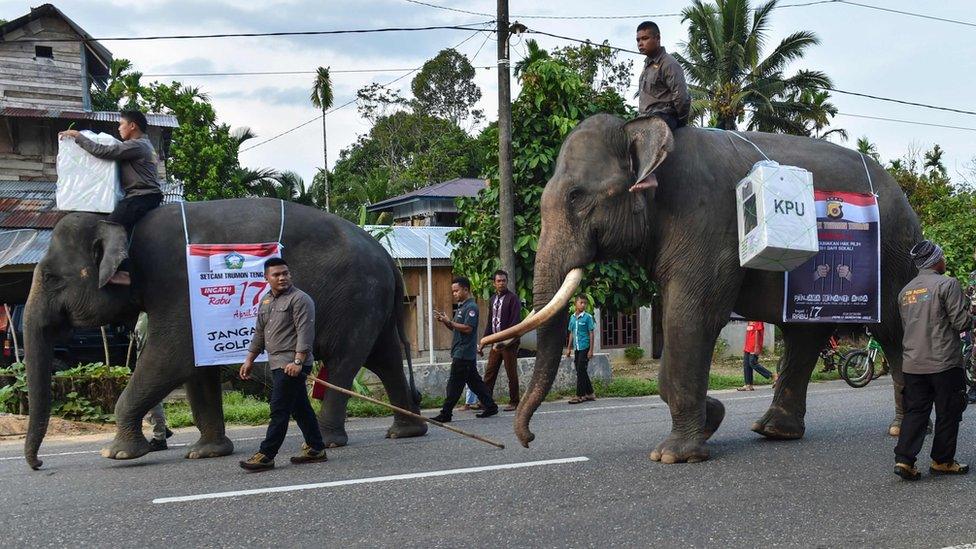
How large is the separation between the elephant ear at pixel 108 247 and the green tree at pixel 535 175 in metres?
8.71

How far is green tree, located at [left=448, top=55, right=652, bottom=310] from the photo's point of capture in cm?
1576

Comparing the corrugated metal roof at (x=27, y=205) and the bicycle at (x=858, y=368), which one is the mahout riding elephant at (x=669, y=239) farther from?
the corrugated metal roof at (x=27, y=205)

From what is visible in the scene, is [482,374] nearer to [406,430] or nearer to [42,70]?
[406,430]

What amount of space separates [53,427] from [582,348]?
716 centimetres

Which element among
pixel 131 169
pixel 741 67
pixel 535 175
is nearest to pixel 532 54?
pixel 535 175

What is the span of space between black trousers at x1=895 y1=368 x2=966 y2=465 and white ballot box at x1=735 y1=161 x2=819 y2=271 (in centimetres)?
116

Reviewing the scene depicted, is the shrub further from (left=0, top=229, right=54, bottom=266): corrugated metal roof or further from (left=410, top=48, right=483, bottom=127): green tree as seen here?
(left=410, top=48, right=483, bottom=127): green tree

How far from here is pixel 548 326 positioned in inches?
259

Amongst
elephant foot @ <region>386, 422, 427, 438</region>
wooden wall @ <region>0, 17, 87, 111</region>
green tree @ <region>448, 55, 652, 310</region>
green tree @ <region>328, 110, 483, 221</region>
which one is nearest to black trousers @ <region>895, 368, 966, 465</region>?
elephant foot @ <region>386, 422, 427, 438</region>

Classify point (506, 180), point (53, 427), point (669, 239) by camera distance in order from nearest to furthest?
point (669, 239)
point (53, 427)
point (506, 180)

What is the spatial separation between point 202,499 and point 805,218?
15.0ft

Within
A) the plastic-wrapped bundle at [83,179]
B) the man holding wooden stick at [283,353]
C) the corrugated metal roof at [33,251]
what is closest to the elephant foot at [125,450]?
the man holding wooden stick at [283,353]

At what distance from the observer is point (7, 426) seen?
11.1 m

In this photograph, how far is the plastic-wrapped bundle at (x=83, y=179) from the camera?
764 centimetres
